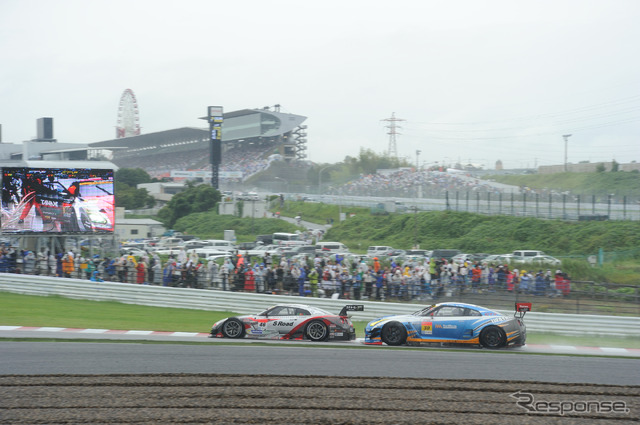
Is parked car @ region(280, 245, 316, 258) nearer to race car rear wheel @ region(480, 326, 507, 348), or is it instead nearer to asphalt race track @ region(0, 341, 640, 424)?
race car rear wheel @ region(480, 326, 507, 348)

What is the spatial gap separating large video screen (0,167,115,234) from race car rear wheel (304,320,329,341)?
54.9 ft

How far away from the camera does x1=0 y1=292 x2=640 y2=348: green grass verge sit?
15609 mm

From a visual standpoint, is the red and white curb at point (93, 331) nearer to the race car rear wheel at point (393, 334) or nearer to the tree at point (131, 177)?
the race car rear wheel at point (393, 334)

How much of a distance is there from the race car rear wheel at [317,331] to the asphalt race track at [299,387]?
2.27 metres

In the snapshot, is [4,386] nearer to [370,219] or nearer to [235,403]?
[235,403]

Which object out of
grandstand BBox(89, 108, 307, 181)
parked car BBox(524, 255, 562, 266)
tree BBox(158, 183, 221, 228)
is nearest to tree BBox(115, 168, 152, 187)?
grandstand BBox(89, 108, 307, 181)

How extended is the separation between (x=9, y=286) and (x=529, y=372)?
1851 centimetres

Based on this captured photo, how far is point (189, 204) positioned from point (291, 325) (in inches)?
2191

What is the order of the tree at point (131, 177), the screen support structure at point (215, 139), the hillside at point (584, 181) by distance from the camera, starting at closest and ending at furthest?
the hillside at point (584, 181)
the tree at point (131, 177)
the screen support structure at point (215, 139)

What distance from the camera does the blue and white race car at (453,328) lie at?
42.9 ft


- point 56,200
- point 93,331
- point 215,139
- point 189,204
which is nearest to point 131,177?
point 215,139

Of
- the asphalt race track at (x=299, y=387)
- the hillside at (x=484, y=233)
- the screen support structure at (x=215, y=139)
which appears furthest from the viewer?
the screen support structure at (x=215, y=139)

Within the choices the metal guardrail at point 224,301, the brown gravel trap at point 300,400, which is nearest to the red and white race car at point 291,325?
the brown gravel trap at point 300,400

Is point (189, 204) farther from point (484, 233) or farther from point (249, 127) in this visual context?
point (249, 127)
